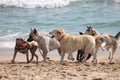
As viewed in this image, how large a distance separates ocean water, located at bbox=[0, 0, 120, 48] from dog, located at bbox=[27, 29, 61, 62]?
3446 mm

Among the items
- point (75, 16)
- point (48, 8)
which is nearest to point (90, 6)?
point (48, 8)

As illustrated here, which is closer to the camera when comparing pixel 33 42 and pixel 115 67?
pixel 115 67

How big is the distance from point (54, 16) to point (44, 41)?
14.2 m

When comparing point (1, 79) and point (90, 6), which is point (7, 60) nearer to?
point (1, 79)

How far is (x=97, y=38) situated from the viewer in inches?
466

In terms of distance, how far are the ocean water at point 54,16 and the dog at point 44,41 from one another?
3446mm

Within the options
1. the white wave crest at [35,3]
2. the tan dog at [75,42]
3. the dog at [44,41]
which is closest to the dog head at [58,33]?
the tan dog at [75,42]

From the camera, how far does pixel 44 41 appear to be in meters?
12.1

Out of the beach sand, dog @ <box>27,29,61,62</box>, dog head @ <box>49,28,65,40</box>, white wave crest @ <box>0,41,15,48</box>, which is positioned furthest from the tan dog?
white wave crest @ <box>0,41,15,48</box>

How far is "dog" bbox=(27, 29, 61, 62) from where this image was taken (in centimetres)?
1196

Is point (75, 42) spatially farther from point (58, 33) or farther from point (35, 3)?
point (35, 3)

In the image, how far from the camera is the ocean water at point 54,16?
19492 mm

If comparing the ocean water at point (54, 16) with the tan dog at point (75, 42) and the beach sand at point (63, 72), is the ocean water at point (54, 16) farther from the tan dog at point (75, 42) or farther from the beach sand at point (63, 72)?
the beach sand at point (63, 72)

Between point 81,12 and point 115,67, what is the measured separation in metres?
16.3
